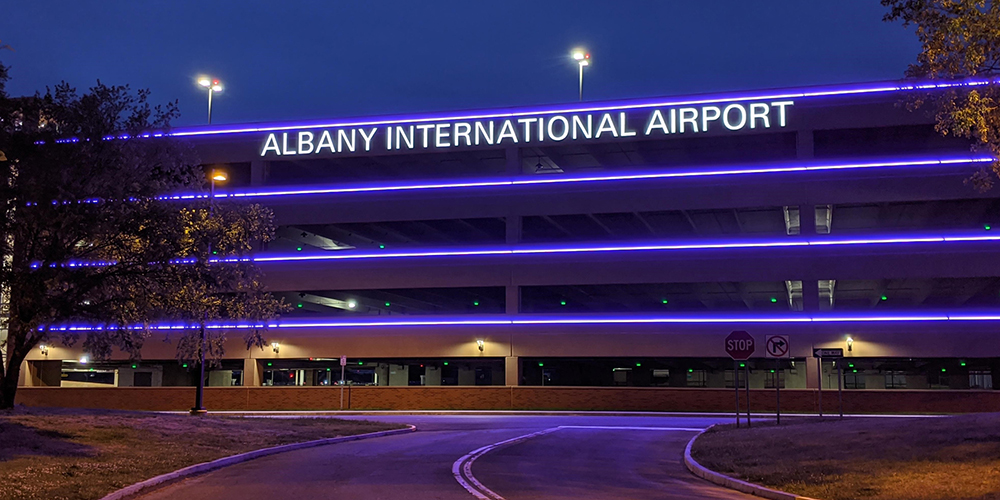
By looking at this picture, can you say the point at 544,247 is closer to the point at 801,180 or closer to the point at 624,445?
the point at 801,180

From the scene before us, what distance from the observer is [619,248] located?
145 feet

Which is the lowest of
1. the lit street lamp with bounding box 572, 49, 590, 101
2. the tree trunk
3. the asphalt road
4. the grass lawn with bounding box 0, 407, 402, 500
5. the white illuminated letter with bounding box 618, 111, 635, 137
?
the asphalt road

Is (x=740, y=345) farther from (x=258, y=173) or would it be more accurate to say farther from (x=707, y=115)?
(x=258, y=173)

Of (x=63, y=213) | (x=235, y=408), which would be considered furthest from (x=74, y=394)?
(x=63, y=213)

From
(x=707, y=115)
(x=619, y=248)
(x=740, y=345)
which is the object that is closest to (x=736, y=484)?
(x=740, y=345)

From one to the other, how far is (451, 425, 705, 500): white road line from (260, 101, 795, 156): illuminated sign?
18.2 metres

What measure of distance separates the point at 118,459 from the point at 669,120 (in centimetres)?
3379

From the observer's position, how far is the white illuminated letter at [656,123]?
4516cm

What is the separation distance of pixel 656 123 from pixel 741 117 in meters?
4.20

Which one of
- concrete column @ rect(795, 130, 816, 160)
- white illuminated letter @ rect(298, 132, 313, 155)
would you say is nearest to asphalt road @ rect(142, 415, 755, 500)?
concrete column @ rect(795, 130, 816, 160)

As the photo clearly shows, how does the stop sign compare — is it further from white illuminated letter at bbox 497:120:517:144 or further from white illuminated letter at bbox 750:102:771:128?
white illuminated letter at bbox 497:120:517:144

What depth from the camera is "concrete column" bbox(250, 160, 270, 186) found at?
163 feet

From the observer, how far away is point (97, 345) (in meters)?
26.2

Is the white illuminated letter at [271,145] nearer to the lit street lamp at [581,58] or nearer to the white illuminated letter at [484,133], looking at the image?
the white illuminated letter at [484,133]
